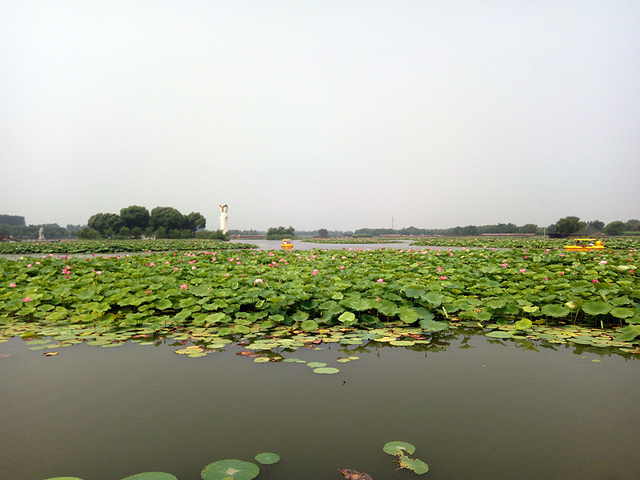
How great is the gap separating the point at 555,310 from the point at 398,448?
339 cm

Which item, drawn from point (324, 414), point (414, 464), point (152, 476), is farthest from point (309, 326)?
point (152, 476)

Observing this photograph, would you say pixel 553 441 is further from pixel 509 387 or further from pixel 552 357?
pixel 552 357

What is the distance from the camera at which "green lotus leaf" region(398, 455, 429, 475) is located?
1595 millimetres

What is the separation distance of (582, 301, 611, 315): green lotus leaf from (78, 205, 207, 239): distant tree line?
5659 centimetres


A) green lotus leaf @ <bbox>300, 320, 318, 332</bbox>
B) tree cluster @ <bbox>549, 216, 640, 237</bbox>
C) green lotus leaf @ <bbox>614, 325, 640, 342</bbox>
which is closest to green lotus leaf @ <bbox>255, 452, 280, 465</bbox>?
green lotus leaf @ <bbox>300, 320, 318, 332</bbox>

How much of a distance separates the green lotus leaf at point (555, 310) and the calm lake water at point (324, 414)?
0.97 metres

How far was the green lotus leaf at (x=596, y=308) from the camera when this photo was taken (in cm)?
397

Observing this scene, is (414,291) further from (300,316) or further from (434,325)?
(300,316)

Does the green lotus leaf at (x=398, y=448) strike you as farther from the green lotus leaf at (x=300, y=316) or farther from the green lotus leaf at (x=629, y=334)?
the green lotus leaf at (x=629, y=334)

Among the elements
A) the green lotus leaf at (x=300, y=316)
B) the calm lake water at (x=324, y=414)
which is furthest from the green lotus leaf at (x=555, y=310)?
the green lotus leaf at (x=300, y=316)

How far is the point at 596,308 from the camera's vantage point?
4035 millimetres

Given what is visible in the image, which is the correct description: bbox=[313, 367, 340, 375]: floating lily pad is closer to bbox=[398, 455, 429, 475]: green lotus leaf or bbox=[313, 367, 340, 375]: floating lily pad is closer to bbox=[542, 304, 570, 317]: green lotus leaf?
bbox=[398, 455, 429, 475]: green lotus leaf

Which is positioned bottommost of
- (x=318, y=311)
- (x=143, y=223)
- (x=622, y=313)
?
(x=318, y=311)

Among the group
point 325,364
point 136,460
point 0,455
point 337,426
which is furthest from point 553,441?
point 0,455
